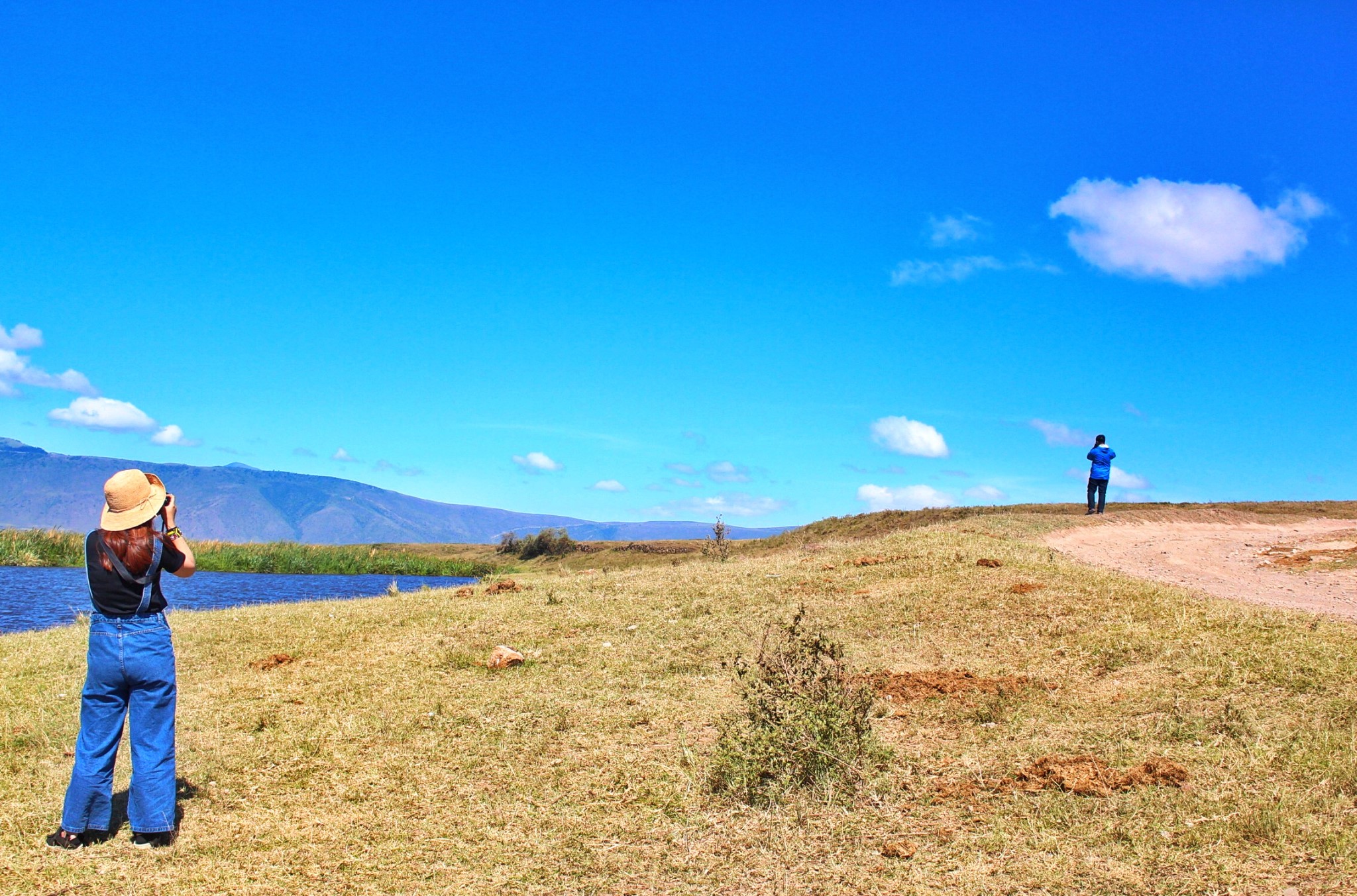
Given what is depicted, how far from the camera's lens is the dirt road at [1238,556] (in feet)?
45.3

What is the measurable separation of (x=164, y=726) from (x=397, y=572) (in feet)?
130

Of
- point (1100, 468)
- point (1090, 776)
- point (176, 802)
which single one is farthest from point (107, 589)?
point (1100, 468)

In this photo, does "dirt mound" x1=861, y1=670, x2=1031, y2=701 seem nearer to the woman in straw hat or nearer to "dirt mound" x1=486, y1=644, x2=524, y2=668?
"dirt mound" x1=486, y1=644, x2=524, y2=668

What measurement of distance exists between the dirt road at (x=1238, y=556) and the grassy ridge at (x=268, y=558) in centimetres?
2071

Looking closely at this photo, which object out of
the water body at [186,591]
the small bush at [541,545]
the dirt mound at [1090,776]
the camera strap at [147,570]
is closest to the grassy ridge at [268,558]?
the water body at [186,591]

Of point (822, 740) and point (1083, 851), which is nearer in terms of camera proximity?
point (1083, 851)

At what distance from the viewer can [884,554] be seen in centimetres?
1761

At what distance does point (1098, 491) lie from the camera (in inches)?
953

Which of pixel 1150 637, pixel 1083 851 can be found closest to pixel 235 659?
pixel 1083 851

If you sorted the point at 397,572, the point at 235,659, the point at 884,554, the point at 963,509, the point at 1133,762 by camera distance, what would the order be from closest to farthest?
the point at 1133,762
the point at 235,659
the point at 884,554
the point at 963,509
the point at 397,572

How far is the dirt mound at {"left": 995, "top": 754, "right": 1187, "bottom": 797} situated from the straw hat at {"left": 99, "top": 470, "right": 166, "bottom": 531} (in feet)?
21.0

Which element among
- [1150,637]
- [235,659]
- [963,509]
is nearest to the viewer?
[1150,637]

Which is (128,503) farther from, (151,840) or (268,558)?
(268,558)

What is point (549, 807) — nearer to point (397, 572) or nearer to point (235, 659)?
point (235, 659)
